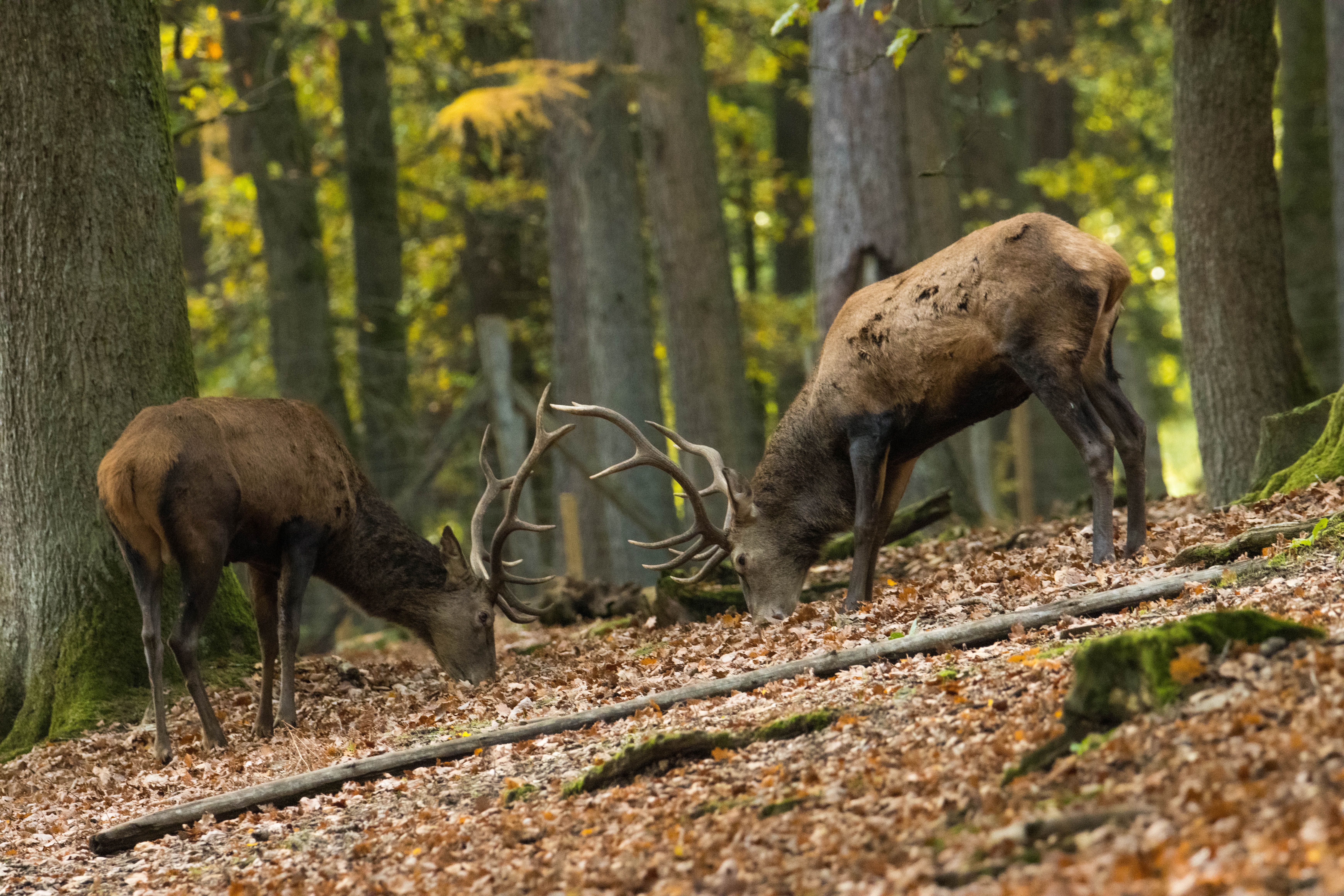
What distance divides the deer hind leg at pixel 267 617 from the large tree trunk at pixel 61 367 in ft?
2.58

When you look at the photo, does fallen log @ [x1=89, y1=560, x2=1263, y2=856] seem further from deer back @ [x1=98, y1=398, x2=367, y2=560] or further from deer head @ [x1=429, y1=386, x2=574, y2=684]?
deer head @ [x1=429, y1=386, x2=574, y2=684]

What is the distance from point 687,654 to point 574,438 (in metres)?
9.23

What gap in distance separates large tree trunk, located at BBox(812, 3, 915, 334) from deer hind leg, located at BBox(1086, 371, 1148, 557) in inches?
192

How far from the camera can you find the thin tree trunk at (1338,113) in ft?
44.9

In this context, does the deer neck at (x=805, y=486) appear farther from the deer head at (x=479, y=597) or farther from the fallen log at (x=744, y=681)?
the fallen log at (x=744, y=681)

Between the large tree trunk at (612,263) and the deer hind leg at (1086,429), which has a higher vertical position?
the large tree trunk at (612,263)

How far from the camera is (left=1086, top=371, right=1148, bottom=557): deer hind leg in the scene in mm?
7855

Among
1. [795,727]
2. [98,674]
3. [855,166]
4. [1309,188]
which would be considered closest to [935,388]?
[795,727]

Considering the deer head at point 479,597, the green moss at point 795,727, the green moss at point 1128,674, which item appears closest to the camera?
the green moss at point 1128,674

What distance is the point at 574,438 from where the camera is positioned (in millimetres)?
16750

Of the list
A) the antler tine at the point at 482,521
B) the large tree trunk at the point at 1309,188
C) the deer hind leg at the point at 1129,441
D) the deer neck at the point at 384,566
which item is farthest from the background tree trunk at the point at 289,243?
the large tree trunk at the point at 1309,188

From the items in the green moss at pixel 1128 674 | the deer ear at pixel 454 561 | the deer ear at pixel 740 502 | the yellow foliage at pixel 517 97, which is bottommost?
the green moss at pixel 1128 674

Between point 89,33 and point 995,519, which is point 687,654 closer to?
point 89,33

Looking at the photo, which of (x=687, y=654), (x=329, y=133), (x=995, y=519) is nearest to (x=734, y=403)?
(x=995, y=519)
